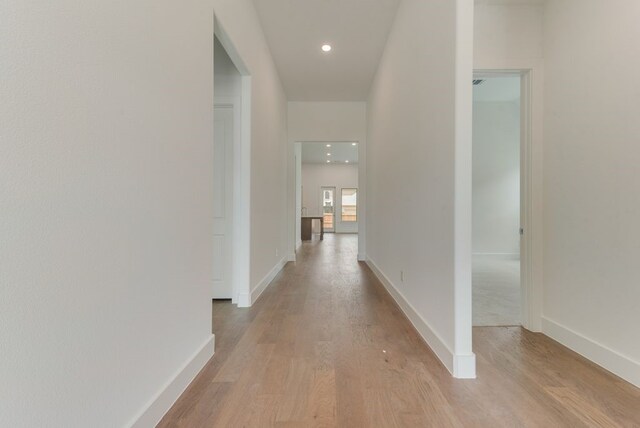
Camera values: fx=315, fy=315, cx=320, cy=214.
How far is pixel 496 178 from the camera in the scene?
19.7 feet

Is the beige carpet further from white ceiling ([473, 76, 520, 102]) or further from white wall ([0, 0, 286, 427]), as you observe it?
white ceiling ([473, 76, 520, 102])

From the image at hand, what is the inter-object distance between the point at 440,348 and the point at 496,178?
505 cm

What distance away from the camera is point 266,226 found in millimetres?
3941

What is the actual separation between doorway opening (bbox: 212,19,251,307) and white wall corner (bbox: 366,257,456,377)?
4.85ft

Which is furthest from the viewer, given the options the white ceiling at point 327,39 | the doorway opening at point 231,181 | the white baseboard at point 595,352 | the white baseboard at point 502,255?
A: the white baseboard at point 502,255

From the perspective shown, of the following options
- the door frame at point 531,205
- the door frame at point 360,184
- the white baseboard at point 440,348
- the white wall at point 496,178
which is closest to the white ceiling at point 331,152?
the door frame at point 360,184

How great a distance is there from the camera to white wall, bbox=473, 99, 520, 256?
595 centimetres

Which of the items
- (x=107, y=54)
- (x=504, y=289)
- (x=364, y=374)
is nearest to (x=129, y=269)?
(x=107, y=54)

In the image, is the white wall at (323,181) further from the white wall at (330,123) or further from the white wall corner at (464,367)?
the white wall corner at (464,367)

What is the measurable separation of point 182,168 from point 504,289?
3834 millimetres

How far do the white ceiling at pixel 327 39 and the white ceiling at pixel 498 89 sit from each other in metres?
1.90

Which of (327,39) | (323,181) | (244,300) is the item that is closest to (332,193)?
(323,181)

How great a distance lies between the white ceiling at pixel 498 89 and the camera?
195 inches

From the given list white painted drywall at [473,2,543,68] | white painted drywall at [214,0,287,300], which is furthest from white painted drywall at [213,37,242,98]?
white painted drywall at [473,2,543,68]
